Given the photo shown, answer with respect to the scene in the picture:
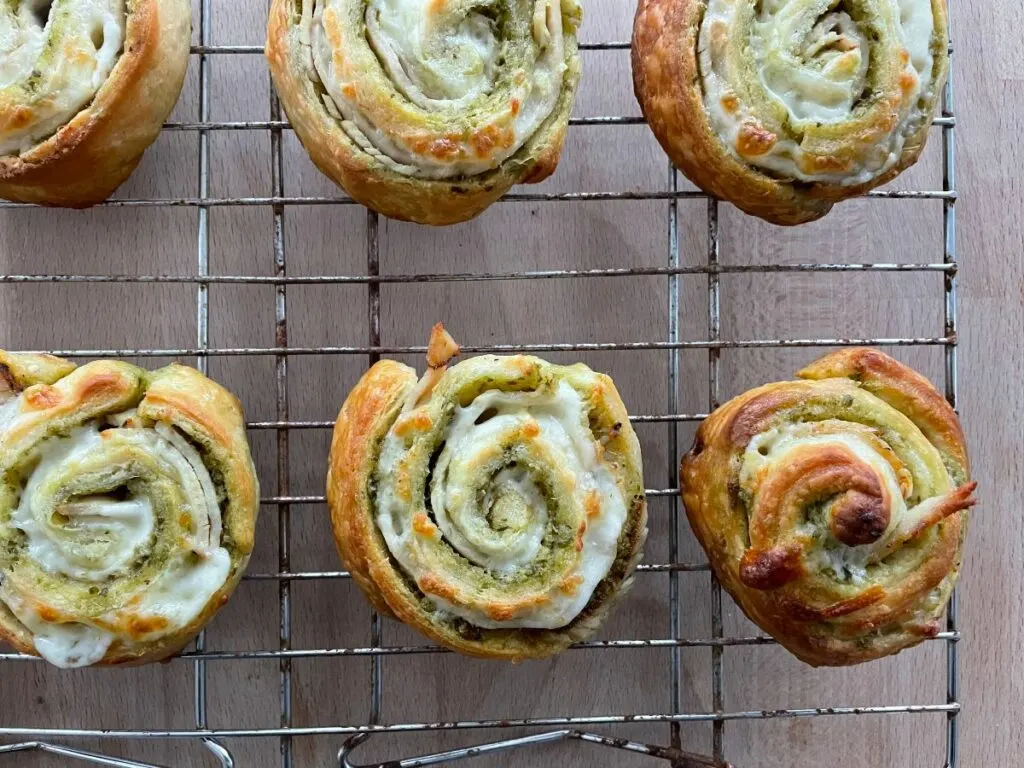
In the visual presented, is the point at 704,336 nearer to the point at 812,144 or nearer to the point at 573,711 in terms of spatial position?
the point at 812,144

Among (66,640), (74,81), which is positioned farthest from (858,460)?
(74,81)

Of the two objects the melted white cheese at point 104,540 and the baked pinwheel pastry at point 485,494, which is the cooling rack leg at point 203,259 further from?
the baked pinwheel pastry at point 485,494

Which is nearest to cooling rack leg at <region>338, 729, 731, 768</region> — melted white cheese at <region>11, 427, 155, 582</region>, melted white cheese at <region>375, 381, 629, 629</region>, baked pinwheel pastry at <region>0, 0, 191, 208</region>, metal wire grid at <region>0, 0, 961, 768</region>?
metal wire grid at <region>0, 0, 961, 768</region>

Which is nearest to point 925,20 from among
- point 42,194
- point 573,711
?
point 573,711

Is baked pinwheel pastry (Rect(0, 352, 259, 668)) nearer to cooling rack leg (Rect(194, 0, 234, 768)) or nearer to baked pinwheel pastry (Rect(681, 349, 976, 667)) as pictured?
cooling rack leg (Rect(194, 0, 234, 768))

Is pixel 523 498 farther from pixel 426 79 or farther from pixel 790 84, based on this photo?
pixel 790 84
